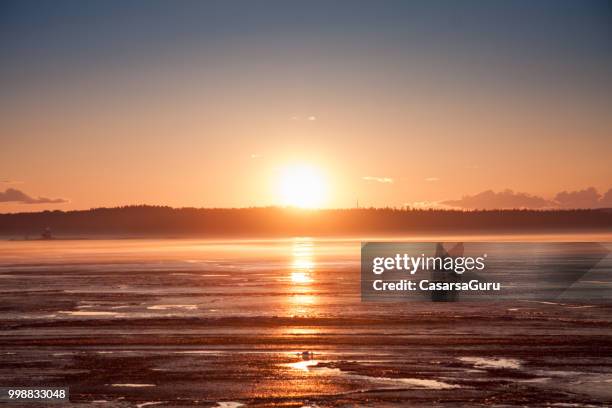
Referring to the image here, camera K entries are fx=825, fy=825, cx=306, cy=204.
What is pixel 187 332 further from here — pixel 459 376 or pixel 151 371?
pixel 459 376

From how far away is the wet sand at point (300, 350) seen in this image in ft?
40.3

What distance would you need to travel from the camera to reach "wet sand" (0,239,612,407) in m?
12.3

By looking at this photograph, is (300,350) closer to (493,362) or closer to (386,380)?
(386,380)

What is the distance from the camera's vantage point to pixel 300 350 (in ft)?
53.6

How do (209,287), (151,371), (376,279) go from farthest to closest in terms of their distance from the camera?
(376,279), (209,287), (151,371)

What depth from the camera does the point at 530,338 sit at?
17844mm

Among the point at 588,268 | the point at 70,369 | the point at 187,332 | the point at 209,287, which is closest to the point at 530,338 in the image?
the point at 187,332

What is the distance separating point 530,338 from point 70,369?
9.63 m
